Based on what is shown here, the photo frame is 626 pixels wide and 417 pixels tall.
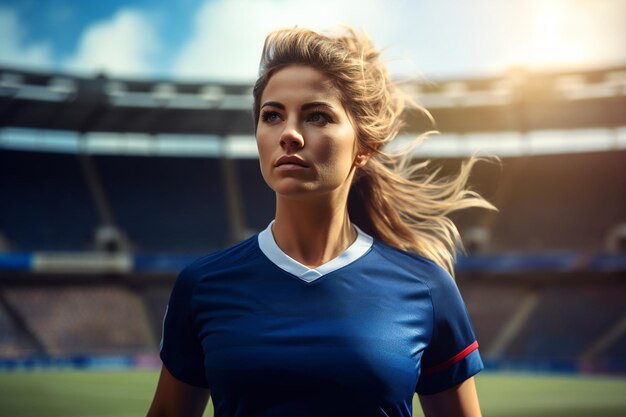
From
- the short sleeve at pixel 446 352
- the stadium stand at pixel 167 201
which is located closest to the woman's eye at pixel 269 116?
the short sleeve at pixel 446 352

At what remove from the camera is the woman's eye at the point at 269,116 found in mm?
1966

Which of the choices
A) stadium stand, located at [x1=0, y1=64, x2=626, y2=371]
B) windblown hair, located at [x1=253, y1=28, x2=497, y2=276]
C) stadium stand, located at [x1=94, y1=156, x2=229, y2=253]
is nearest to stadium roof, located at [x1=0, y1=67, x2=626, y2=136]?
stadium stand, located at [x1=0, y1=64, x2=626, y2=371]

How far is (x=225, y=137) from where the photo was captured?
29141 millimetres

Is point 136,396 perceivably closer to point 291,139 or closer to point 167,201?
point 291,139

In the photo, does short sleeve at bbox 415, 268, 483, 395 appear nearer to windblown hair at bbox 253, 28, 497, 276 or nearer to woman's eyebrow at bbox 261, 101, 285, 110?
windblown hair at bbox 253, 28, 497, 276

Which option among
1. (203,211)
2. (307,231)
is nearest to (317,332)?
(307,231)

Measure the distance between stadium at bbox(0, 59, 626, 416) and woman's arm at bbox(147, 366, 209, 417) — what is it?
67.4 feet

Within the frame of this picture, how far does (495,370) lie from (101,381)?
12.9 meters

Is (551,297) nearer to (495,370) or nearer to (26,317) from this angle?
(495,370)

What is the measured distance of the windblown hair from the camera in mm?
2006

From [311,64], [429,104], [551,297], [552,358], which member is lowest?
[552,358]

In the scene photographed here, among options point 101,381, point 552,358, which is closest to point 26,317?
point 101,381

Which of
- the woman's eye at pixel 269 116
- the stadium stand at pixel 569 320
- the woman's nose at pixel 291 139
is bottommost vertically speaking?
the stadium stand at pixel 569 320

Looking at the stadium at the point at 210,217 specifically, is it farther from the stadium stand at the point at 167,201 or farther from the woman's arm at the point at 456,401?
the woman's arm at the point at 456,401
